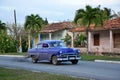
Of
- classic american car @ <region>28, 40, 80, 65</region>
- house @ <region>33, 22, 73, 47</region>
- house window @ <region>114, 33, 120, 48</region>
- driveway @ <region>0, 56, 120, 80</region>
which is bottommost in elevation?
driveway @ <region>0, 56, 120, 80</region>

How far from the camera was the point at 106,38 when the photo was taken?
43.6 metres

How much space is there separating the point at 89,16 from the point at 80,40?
942 centimetres

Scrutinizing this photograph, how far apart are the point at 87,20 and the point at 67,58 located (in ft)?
49.8

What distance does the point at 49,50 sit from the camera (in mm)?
26125

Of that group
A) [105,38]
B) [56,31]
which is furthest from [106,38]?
[56,31]

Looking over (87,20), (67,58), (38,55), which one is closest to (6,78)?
(67,58)

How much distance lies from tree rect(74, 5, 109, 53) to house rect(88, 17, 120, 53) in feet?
6.10

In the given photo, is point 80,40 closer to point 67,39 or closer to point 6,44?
point 67,39

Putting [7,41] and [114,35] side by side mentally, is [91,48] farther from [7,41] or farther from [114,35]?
[7,41]

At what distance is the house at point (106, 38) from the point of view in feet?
132

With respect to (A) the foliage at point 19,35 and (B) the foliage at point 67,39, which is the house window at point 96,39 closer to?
(B) the foliage at point 67,39

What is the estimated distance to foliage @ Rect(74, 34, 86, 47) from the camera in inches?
1884

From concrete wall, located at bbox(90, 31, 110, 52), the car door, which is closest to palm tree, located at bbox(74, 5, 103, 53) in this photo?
concrete wall, located at bbox(90, 31, 110, 52)

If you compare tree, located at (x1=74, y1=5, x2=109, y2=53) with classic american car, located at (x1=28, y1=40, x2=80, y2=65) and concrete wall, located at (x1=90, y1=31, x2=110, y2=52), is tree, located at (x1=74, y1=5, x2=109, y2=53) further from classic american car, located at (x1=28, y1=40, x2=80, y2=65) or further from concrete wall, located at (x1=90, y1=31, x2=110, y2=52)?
classic american car, located at (x1=28, y1=40, x2=80, y2=65)
